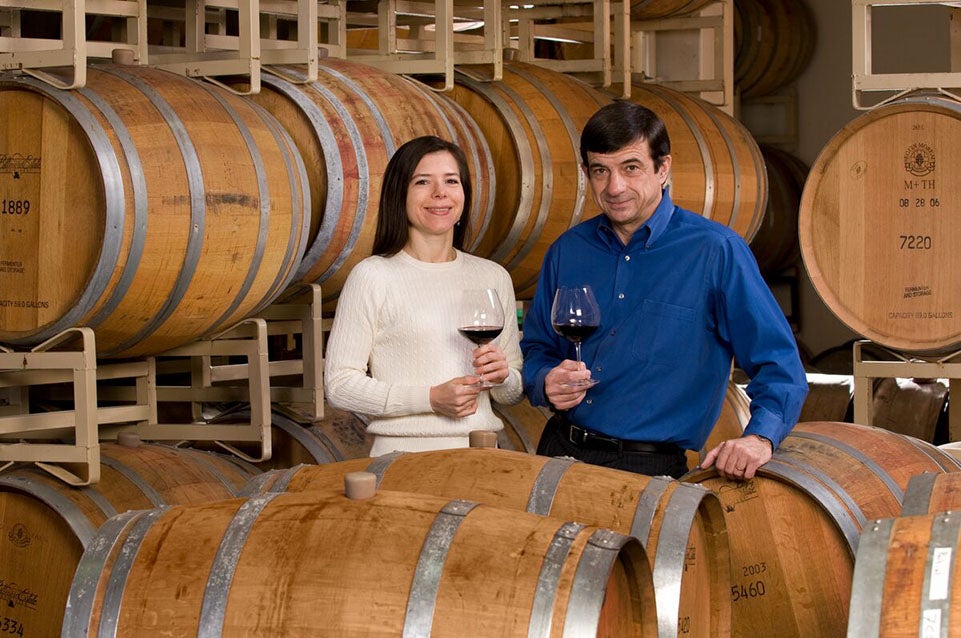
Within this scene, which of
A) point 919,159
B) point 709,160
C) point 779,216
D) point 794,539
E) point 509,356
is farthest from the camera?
point 779,216

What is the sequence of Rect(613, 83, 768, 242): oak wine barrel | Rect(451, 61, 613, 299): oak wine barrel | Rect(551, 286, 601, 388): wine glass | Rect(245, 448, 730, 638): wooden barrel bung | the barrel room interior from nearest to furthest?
the barrel room interior
Rect(245, 448, 730, 638): wooden barrel bung
Rect(551, 286, 601, 388): wine glass
Rect(451, 61, 613, 299): oak wine barrel
Rect(613, 83, 768, 242): oak wine barrel

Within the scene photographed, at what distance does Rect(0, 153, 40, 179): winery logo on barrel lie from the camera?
11.4ft

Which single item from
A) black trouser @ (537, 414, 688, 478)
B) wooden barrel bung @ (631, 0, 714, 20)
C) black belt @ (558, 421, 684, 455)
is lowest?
black trouser @ (537, 414, 688, 478)

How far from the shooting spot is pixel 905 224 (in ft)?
15.9

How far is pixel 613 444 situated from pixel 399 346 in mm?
536

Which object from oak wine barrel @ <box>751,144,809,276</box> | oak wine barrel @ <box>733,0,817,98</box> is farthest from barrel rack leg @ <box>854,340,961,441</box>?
oak wine barrel @ <box>733,0,817,98</box>

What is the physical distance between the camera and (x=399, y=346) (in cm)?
322

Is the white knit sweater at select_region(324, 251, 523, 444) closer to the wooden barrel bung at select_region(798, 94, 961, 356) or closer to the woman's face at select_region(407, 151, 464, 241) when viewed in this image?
the woman's face at select_region(407, 151, 464, 241)

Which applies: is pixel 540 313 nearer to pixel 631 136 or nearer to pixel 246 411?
pixel 631 136

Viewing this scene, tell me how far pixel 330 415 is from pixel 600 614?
229 cm

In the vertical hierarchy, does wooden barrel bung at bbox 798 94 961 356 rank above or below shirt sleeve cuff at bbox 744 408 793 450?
above

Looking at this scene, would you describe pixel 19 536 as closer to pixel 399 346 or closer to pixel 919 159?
pixel 399 346

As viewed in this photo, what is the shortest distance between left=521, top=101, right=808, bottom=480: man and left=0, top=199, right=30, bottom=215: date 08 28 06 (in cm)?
137

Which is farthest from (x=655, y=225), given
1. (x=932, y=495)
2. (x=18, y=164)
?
(x=18, y=164)
